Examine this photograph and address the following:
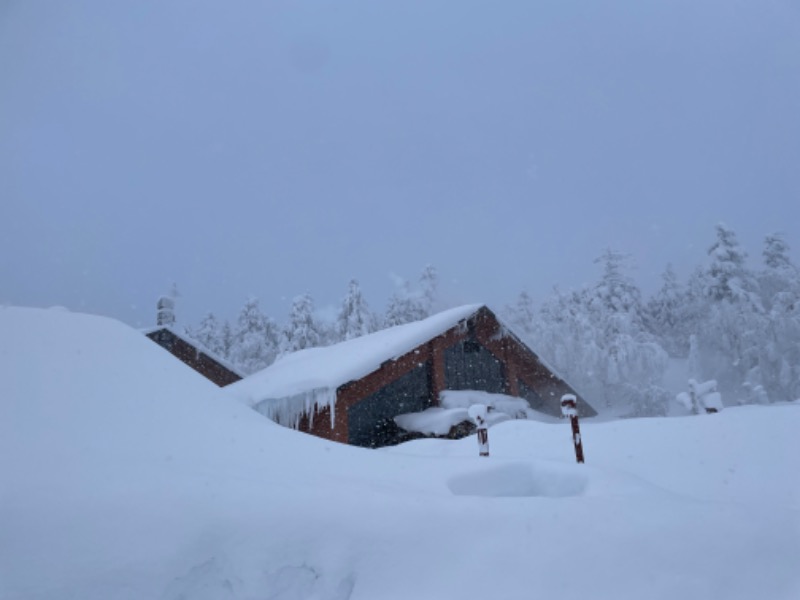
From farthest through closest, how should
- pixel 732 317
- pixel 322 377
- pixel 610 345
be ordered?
pixel 610 345 < pixel 732 317 < pixel 322 377

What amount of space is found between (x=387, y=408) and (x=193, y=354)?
7.42 m

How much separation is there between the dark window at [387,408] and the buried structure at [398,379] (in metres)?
0.02

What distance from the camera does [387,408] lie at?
12773mm

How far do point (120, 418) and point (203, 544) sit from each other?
3.67 ft

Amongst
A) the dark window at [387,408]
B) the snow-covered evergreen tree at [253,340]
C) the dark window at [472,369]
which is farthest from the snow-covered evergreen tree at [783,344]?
the snow-covered evergreen tree at [253,340]

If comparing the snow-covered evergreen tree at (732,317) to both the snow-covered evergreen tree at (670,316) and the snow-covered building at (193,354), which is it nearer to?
the snow-covered evergreen tree at (670,316)

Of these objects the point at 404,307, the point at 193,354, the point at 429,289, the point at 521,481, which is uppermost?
the point at 429,289


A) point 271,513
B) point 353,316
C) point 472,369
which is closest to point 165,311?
point 472,369

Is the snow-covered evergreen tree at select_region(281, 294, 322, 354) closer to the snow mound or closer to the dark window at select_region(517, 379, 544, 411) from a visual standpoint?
the dark window at select_region(517, 379, 544, 411)

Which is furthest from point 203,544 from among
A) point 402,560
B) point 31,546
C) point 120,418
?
point 120,418

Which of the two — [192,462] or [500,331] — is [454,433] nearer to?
[500,331]

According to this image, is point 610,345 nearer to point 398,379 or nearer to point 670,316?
point 670,316

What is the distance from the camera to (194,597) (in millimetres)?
1942

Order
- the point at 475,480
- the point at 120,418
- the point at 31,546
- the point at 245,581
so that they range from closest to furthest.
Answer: the point at 31,546, the point at 245,581, the point at 120,418, the point at 475,480
